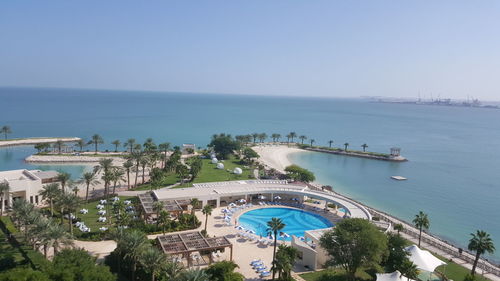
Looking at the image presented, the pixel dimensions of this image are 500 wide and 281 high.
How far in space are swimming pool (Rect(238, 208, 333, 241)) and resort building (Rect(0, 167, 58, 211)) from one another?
98.6ft

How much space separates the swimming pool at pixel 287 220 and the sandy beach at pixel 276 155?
99.4 ft

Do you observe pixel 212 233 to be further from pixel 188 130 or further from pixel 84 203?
pixel 188 130

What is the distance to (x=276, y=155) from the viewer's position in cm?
10456

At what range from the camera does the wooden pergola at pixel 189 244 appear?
32.3 meters

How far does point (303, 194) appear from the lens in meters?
57.7

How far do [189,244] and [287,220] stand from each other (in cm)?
2110

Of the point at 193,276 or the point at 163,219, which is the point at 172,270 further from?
the point at 163,219

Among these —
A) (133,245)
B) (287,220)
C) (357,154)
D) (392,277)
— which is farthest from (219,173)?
(357,154)

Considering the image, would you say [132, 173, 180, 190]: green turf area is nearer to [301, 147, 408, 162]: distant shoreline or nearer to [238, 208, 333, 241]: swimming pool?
[238, 208, 333, 241]: swimming pool

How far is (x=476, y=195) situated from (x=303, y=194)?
4399 cm

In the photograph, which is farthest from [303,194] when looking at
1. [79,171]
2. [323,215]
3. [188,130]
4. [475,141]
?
[475,141]

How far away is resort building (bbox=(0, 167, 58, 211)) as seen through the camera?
151 feet

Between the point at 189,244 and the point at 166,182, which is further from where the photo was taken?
the point at 166,182

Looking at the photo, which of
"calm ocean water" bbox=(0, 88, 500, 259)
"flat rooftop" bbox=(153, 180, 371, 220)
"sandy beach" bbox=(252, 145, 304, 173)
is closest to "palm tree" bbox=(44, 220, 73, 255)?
"flat rooftop" bbox=(153, 180, 371, 220)
